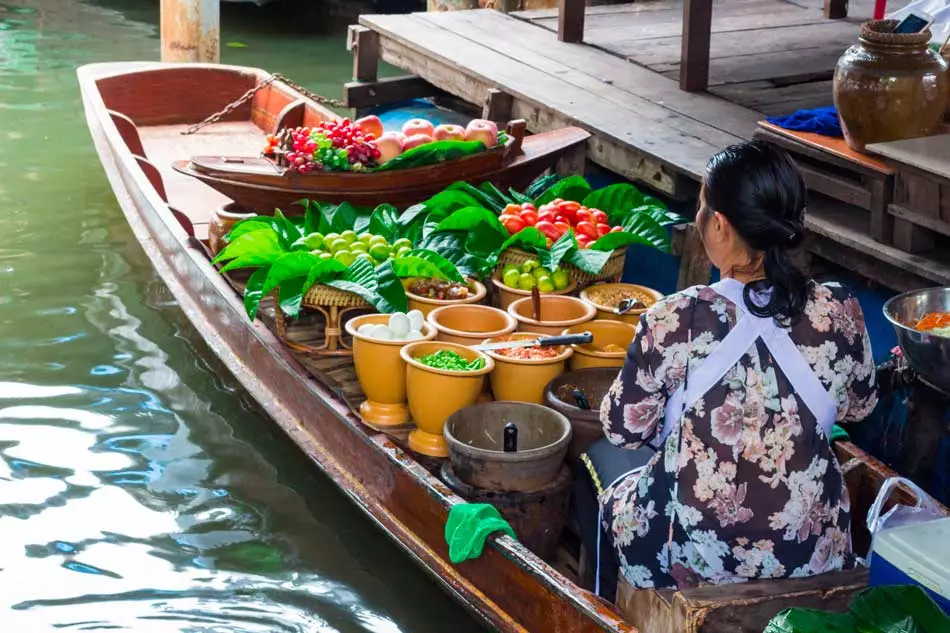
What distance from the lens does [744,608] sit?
2689 mm

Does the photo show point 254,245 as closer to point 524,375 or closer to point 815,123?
point 524,375

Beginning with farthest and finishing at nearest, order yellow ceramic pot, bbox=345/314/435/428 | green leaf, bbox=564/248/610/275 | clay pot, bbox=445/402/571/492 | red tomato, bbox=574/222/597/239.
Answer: red tomato, bbox=574/222/597/239
green leaf, bbox=564/248/610/275
yellow ceramic pot, bbox=345/314/435/428
clay pot, bbox=445/402/571/492

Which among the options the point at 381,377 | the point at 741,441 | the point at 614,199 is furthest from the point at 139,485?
the point at 741,441

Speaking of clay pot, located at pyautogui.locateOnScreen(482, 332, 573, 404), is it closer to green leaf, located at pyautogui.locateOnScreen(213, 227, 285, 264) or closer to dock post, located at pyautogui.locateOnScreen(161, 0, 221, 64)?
green leaf, located at pyautogui.locateOnScreen(213, 227, 285, 264)

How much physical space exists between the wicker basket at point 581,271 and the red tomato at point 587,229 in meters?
0.14

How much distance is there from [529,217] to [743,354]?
2.27 m

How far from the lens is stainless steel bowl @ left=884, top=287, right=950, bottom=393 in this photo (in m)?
2.96

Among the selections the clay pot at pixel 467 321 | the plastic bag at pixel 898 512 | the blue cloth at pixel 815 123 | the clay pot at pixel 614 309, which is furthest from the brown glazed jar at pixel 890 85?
the plastic bag at pixel 898 512

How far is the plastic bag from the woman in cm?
8

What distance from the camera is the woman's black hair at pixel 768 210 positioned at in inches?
105

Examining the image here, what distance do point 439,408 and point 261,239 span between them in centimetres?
126

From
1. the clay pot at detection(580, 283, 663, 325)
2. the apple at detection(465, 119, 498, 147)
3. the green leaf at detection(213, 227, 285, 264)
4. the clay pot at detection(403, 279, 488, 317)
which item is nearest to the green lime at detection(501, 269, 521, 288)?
the clay pot at detection(403, 279, 488, 317)

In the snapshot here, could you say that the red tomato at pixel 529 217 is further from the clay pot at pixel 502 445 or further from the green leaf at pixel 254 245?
the clay pot at pixel 502 445

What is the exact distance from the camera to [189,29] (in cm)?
933
